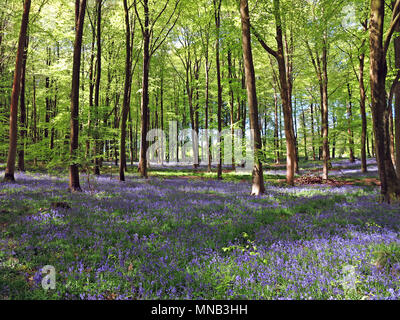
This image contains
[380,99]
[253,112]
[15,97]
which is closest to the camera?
[380,99]

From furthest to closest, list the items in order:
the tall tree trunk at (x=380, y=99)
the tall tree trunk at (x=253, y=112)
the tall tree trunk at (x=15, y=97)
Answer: the tall tree trunk at (x=15, y=97) → the tall tree trunk at (x=253, y=112) → the tall tree trunk at (x=380, y=99)

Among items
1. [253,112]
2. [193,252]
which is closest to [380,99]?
[253,112]

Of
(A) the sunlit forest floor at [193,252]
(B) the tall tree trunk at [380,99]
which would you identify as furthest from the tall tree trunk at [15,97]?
(B) the tall tree trunk at [380,99]

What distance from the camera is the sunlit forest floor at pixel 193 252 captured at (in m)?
3.18

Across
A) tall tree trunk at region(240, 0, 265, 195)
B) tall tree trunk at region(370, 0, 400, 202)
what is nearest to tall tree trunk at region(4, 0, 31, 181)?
tall tree trunk at region(240, 0, 265, 195)

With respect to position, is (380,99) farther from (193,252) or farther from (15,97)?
(15,97)

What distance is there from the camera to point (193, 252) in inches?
169

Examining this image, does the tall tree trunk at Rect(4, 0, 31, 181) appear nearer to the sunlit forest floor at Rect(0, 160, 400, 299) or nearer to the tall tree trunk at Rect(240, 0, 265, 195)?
the sunlit forest floor at Rect(0, 160, 400, 299)

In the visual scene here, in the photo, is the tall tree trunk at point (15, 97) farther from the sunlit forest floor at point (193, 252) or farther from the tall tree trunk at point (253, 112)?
the tall tree trunk at point (253, 112)

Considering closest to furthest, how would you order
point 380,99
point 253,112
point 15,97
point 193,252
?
point 193,252 < point 380,99 < point 253,112 < point 15,97

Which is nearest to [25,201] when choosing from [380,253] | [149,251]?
[149,251]

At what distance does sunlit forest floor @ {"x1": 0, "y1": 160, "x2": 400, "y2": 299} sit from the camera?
3184 millimetres

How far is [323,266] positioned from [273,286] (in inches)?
42.8

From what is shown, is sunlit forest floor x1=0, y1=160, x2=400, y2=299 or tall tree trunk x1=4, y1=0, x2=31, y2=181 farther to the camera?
tall tree trunk x1=4, y1=0, x2=31, y2=181
